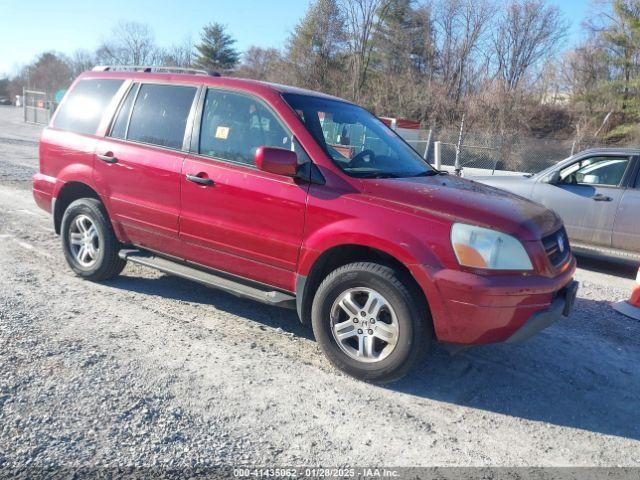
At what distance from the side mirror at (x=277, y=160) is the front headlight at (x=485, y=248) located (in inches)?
46.1

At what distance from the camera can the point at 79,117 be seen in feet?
17.8

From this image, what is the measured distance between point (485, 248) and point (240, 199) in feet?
5.95

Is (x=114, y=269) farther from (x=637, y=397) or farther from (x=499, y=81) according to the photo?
(x=499, y=81)

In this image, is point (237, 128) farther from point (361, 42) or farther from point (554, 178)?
point (361, 42)

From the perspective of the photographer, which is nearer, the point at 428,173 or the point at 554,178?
the point at 428,173

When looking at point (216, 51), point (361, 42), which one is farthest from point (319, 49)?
point (216, 51)

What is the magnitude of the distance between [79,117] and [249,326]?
2770mm

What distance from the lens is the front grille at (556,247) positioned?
366cm

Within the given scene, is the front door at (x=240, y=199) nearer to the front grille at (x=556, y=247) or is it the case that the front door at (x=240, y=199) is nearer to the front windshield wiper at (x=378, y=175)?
the front windshield wiper at (x=378, y=175)

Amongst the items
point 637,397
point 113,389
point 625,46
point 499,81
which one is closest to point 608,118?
point 625,46

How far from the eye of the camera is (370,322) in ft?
12.0

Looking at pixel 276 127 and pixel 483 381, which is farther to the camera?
pixel 276 127

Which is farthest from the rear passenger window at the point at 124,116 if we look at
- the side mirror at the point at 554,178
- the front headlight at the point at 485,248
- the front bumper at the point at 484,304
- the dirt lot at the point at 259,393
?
the side mirror at the point at 554,178

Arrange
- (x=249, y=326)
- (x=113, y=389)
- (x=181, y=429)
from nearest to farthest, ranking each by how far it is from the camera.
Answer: (x=181, y=429), (x=113, y=389), (x=249, y=326)
